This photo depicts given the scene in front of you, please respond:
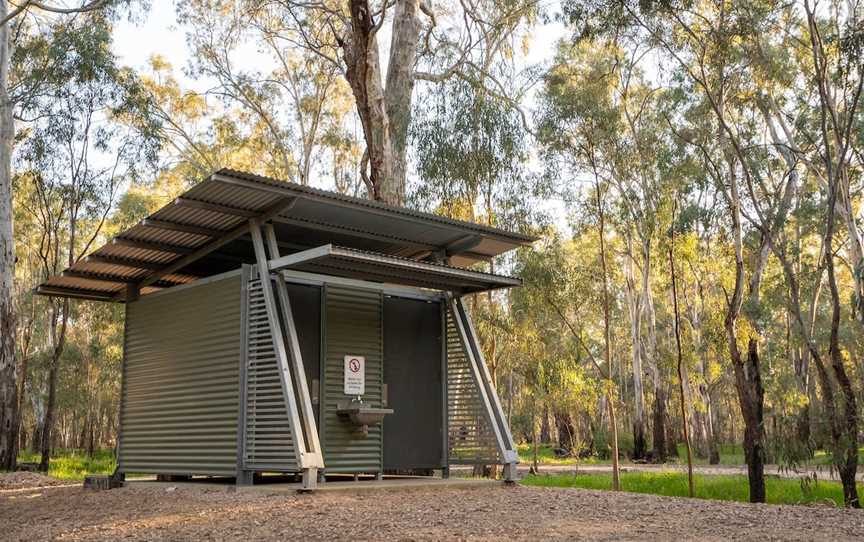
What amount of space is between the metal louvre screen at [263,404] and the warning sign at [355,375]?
898 mm

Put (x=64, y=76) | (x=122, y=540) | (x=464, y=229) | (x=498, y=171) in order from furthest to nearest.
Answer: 1. (x=64, y=76)
2. (x=498, y=171)
3. (x=464, y=229)
4. (x=122, y=540)

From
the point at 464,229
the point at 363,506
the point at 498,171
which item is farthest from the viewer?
the point at 498,171

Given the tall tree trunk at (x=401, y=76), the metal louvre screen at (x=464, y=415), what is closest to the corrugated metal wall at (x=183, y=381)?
the metal louvre screen at (x=464, y=415)

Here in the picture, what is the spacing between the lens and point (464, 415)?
34.5ft

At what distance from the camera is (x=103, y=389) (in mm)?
38656

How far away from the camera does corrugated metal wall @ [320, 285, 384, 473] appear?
30.3 feet

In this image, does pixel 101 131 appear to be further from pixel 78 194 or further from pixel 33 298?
pixel 33 298

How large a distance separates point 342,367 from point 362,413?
667 millimetres

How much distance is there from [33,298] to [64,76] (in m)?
12.8

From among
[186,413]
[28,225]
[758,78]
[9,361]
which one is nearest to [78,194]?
[9,361]

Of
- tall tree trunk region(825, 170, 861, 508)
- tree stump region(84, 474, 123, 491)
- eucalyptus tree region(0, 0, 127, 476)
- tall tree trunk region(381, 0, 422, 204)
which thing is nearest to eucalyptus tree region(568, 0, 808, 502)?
tall tree trunk region(825, 170, 861, 508)

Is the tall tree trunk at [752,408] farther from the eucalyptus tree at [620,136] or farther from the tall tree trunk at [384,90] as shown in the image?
the tall tree trunk at [384,90]

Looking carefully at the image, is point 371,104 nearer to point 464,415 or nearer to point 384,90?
point 384,90

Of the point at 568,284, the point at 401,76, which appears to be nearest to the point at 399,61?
the point at 401,76
